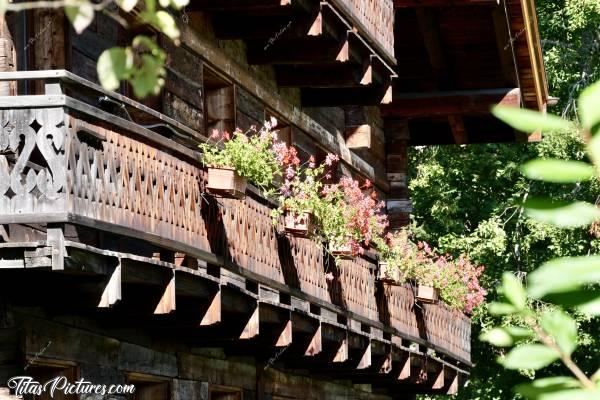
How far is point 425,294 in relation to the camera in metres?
16.3

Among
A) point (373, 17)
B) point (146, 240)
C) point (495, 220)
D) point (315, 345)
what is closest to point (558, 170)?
point (146, 240)

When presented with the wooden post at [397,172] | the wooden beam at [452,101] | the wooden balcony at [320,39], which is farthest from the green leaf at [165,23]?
the wooden post at [397,172]

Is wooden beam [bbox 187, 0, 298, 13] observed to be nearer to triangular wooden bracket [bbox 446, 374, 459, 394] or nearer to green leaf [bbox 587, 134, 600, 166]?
triangular wooden bracket [bbox 446, 374, 459, 394]

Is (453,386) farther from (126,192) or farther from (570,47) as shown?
(570,47)

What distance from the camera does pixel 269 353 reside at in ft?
43.4

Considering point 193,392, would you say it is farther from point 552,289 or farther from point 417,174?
point 417,174

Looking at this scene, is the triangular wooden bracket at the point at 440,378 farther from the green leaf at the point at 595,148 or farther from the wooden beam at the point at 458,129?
the green leaf at the point at 595,148

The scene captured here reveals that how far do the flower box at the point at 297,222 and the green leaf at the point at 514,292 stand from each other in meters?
9.91

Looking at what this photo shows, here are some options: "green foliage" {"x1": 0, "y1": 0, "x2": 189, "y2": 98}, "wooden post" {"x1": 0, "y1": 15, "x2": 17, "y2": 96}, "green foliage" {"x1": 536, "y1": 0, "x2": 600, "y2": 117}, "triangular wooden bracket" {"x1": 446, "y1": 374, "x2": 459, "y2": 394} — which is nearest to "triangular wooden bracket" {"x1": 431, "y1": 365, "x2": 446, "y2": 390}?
"triangular wooden bracket" {"x1": 446, "y1": 374, "x2": 459, "y2": 394}

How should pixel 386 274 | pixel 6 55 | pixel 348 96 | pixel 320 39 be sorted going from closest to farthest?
pixel 6 55 → pixel 320 39 → pixel 386 274 → pixel 348 96

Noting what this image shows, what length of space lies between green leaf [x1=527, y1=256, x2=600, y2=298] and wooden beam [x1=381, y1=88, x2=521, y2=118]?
56.1 ft

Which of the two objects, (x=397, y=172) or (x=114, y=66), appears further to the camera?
(x=397, y=172)

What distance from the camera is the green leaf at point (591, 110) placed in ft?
4.83

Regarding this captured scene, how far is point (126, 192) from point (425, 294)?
8.58 m
